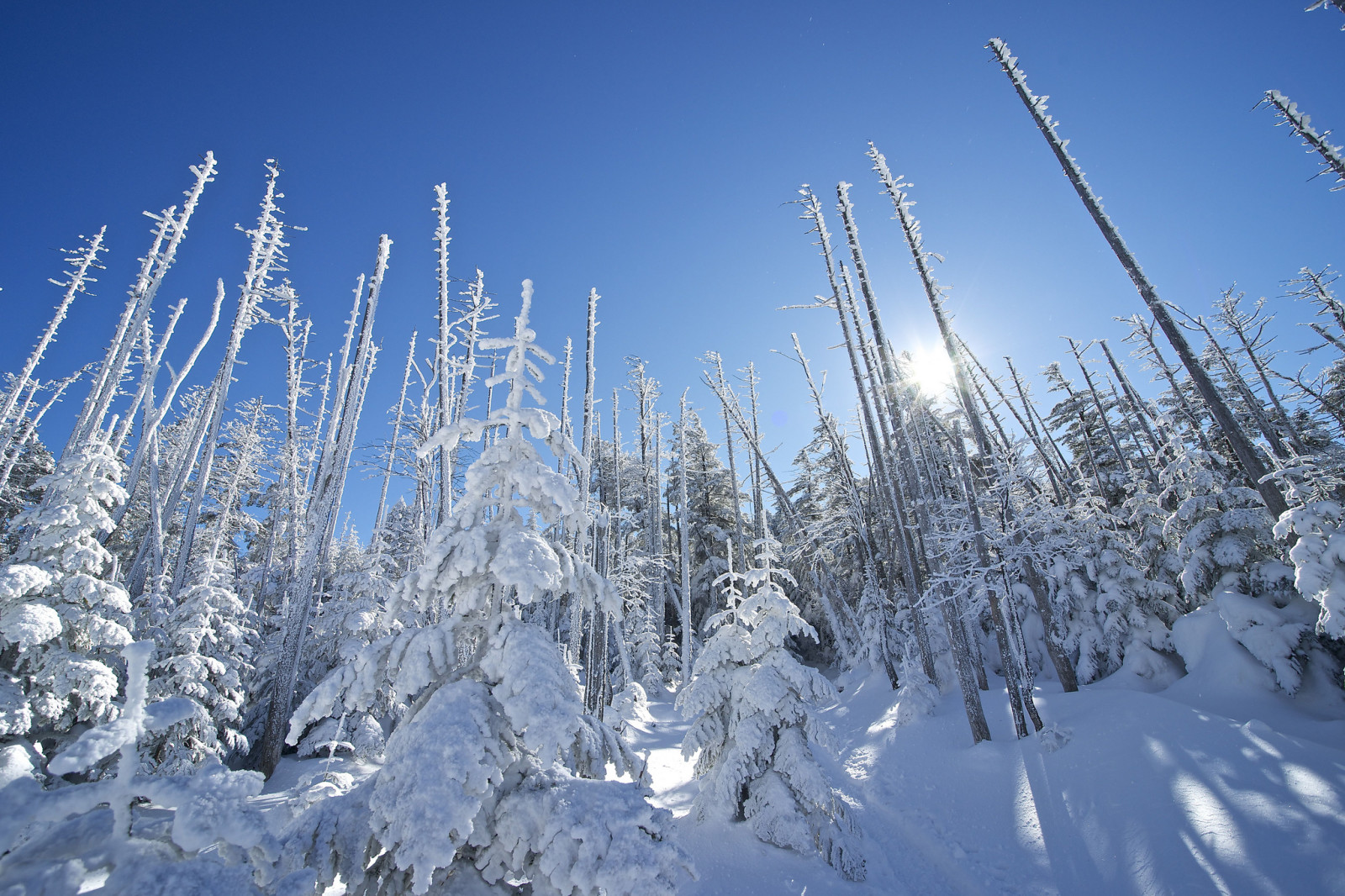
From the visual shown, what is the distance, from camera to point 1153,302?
9625 millimetres

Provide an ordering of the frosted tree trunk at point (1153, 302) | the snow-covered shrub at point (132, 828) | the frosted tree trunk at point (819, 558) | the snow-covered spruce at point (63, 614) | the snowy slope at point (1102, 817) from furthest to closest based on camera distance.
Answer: the frosted tree trunk at point (819, 558), the frosted tree trunk at point (1153, 302), the snow-covered spruce at point (63, 614), the snowy slope at point (1102, 817), the snow-covered shrub at point (132, 828)

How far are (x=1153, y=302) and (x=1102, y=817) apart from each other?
8.99 metres

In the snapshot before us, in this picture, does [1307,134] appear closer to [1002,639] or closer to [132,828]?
[1002,639]

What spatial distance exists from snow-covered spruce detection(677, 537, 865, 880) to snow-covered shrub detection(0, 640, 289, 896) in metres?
6.51

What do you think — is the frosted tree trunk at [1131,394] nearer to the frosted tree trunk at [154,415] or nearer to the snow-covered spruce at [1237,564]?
the snow-covered spruce at [1237,564]

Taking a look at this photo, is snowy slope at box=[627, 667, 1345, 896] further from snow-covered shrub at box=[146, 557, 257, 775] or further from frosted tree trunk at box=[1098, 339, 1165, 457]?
frosted tree trunk at box=[1098, 339, 1165, 457]

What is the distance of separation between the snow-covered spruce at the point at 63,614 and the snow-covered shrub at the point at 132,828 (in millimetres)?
7926

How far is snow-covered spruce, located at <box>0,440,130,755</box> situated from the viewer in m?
7.61

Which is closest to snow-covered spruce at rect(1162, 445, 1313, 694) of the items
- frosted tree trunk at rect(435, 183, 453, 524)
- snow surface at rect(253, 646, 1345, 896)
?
snow surface at rect(253, 646, 1345, 896)

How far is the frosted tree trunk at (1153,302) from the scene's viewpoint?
352 inches

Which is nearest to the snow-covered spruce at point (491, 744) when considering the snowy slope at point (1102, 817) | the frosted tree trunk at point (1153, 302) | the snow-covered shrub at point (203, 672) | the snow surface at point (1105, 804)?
the snow surface at point (1105, 804)

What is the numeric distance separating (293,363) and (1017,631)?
24.5 m

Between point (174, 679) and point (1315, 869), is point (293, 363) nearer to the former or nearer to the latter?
point (174, 679)

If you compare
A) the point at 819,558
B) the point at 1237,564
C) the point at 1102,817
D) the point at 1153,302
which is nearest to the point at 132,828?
the point at 1102,817
